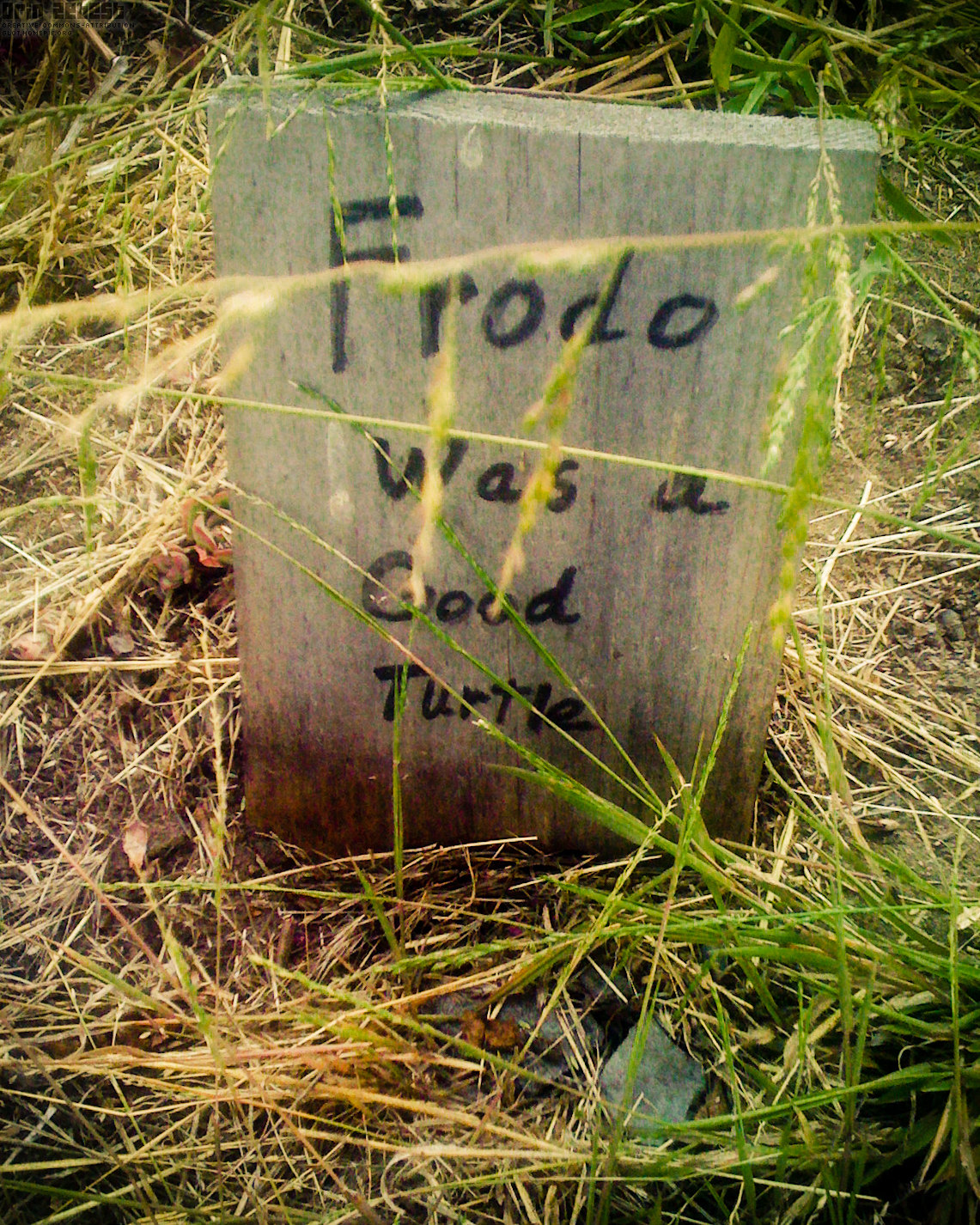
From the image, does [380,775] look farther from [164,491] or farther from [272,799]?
[164,491]

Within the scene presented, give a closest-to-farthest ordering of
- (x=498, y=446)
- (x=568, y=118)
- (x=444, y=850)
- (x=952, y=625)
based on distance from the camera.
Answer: (x=568, y=118)
(x=498, y=446)
(x=444, y=850)
(x=952, y=625)

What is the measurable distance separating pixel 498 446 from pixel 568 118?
13.2 inches

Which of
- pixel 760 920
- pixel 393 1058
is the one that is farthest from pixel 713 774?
pixel 393 1058

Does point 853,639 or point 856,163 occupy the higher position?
point 856,163

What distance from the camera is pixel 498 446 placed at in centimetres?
104

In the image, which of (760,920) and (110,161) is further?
(110,161)

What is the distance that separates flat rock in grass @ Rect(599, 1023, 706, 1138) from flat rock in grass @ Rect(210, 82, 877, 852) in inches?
10.9

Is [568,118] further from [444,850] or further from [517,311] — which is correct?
[444,850]

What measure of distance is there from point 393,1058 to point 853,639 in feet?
3.05

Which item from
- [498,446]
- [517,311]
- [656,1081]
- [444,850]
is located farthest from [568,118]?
[656,1081]

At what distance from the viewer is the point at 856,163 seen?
2.93 feet

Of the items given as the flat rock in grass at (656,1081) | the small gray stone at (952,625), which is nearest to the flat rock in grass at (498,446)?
the flat rock in grass at (656,1081)

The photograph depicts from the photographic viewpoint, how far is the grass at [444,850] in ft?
2.92

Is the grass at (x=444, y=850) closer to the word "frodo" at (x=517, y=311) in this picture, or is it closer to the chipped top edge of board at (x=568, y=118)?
the chipped top edge of board at (x=568, y=118)
